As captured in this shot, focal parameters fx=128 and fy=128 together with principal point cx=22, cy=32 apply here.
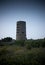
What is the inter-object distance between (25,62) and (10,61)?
3.55 feet

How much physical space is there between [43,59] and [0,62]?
129 inches

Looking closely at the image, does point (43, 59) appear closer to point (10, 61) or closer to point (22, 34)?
point (10, 61)

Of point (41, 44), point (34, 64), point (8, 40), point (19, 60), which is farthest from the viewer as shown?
point (8, 40)

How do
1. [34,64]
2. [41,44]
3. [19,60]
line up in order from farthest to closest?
1. [41,44]
2. [19,60]
3. [34,64]

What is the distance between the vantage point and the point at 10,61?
918 centimetres

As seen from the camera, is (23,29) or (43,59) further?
(23,29)

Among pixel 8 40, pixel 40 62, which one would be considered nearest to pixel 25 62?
pixel 40 62

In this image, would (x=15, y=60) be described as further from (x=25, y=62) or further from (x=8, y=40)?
(x=8, y=40)

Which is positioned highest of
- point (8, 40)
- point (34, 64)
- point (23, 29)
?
point (23, 29)

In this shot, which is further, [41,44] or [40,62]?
[41,44]

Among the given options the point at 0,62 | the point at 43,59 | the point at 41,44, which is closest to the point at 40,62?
the point at 43,59

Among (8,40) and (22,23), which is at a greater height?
(22,23)

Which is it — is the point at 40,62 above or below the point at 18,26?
below

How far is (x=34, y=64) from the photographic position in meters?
8.84
